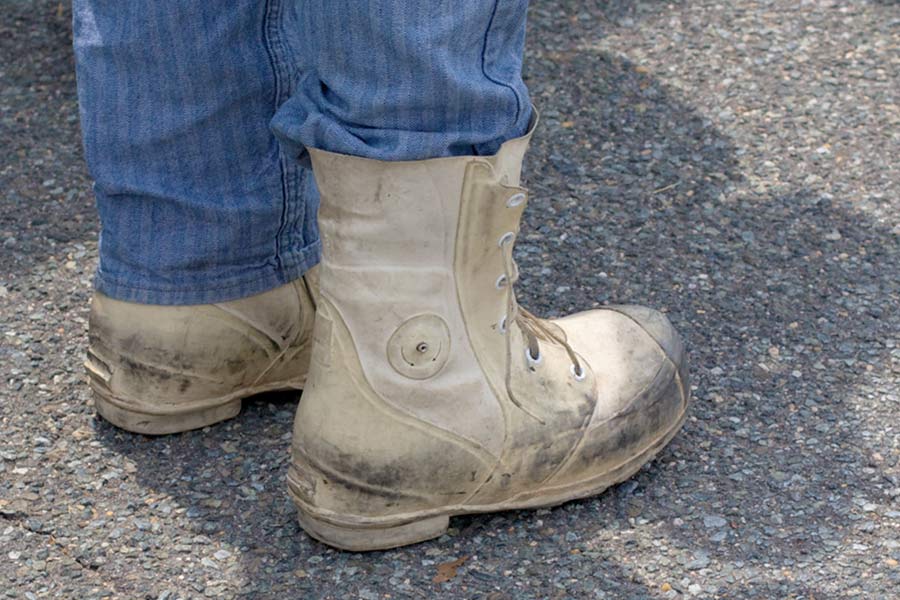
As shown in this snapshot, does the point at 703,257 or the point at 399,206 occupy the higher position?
the point at 399,206

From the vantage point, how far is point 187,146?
5.41 ft

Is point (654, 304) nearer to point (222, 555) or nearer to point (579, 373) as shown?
point (579, 373)

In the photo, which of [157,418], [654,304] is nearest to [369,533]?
[157,418]

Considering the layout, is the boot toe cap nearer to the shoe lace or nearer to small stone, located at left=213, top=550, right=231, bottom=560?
the shoe lace

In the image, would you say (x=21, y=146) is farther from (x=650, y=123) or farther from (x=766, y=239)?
(x=766, y=239)

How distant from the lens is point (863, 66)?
290cm

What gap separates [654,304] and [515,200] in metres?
0.74

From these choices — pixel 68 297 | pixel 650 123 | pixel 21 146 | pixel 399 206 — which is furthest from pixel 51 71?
pixel 399 206

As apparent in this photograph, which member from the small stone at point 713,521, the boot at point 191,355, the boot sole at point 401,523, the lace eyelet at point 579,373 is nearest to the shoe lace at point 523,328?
the lace eyelet at point 579,373

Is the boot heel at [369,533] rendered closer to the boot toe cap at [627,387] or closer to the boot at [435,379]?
the boot at [435,379]

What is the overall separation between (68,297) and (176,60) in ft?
2.21

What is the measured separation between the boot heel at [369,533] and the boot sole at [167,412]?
0.28 m

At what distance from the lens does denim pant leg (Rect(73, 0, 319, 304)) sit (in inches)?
62.5

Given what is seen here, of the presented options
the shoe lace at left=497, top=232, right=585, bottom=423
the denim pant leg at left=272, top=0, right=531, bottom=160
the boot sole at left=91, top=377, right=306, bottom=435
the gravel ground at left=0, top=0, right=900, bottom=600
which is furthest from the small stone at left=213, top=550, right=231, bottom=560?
the denim pant leg at left=272, top=0, right=531, bottom=160
